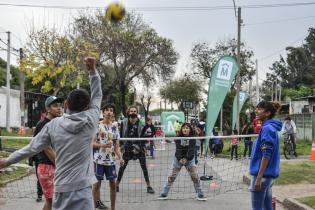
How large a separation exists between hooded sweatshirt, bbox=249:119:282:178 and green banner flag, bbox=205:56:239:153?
7.60 meters

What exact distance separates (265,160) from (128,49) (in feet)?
119

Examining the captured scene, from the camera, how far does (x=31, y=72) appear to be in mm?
33062

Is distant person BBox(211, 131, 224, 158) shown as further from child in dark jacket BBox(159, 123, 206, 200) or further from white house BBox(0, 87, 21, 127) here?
white house BBox(0, 87, 21, 127)

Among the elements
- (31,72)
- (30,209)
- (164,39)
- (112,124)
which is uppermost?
(164,39)

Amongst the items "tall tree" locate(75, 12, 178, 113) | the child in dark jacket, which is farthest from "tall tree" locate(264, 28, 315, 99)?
the child in dark jacket

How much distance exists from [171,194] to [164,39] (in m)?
34.0

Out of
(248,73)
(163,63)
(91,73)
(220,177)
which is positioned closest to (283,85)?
(248,73)

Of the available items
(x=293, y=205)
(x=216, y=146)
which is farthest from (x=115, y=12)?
(x=216, y=146)

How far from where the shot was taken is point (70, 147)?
481 cm

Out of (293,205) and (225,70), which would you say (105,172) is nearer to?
(293,205)

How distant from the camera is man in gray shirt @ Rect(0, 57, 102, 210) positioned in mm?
4750

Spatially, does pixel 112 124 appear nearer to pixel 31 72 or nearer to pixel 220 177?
pixel 220 177

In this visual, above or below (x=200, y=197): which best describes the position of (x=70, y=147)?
above

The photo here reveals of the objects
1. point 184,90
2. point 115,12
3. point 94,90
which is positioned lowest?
point 94,90
